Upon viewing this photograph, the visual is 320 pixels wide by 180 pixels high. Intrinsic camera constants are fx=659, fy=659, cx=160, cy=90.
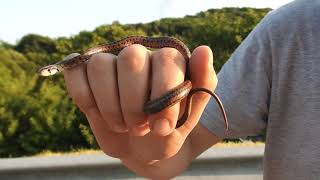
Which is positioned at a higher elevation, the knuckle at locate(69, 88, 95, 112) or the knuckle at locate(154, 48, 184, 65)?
the knuckle at locate(154, 48, 184, 65)

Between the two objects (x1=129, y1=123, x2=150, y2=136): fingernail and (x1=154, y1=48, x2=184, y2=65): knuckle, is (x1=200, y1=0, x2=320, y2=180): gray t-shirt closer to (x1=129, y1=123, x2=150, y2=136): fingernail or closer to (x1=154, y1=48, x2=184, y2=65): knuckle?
(x1=129, y1=123, x2=150, y2=136): fingernail

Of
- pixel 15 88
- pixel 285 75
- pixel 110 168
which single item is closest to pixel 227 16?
pixel 15 88

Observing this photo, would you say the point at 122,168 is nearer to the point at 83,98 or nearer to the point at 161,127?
the point at 83,98

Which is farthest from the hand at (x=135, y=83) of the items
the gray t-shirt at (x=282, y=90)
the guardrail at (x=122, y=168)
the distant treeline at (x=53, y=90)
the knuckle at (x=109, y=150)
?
the distant treeline at (x=53, y=90)

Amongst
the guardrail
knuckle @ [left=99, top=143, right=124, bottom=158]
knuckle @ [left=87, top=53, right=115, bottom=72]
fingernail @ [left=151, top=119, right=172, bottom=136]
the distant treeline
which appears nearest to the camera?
fingernail @ [left=151, top=119, right=172, bottom=136]

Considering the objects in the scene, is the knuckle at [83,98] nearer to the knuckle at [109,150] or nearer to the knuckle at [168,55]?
the knuckle at [168,55]

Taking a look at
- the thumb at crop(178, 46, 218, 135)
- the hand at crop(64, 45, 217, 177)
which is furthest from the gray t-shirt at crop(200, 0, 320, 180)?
the thumb at crop(178, 46, 218, 135)

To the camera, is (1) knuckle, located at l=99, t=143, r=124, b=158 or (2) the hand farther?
(1) knuckle, located at l=99, t=143, r=124, b=158

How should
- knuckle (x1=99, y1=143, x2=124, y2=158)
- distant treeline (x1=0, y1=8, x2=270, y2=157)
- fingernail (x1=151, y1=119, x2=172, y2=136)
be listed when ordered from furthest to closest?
distant treeline (x1=0, y1=8, x2=270, y2=157)
knuckle (x1=99, y1=143, x2=124, y2=158)
fingernail (x1=151, y1=119, x2=172, y2=136)

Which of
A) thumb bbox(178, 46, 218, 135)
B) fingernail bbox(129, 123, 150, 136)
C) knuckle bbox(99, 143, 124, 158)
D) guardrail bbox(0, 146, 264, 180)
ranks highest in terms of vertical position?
thumb bbox(178, 46, 218, 135)
